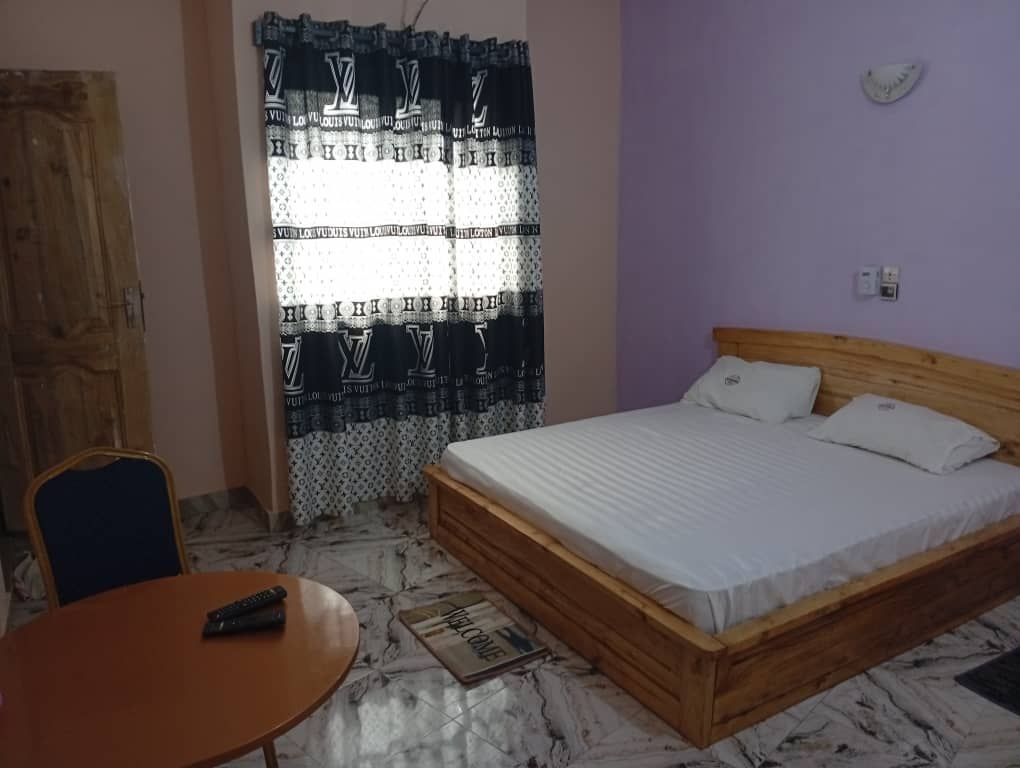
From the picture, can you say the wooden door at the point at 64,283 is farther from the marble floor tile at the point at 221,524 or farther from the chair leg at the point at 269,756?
the chair leg at the point at 269,756

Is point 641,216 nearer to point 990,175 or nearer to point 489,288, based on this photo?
point 489,288

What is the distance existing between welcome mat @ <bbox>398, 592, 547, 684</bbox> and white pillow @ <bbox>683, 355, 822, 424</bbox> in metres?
1.57

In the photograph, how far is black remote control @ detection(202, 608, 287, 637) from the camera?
1.50m

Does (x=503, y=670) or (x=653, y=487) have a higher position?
(x=653, y=487)

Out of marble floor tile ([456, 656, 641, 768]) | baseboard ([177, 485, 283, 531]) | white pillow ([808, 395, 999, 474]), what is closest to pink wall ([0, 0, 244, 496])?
baseboard ([177, 485, 283, 531])

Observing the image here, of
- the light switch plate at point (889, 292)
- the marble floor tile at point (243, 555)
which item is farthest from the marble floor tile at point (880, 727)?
the marble floor tile at point (243, 555)

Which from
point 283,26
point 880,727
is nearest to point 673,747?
point 880,727

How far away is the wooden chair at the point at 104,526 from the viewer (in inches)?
71.9

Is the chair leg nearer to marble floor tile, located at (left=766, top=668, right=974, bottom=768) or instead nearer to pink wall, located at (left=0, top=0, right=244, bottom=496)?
marble floor tile, located at (left=766, top=668, right=974, bottom=768)

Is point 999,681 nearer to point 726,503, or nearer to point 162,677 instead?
point 726,503

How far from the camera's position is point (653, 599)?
85.7 inches

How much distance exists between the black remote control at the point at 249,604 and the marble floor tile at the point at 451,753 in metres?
0.74

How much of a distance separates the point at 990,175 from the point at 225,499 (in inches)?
148

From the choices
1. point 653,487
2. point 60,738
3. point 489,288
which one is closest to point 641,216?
point 489,288
